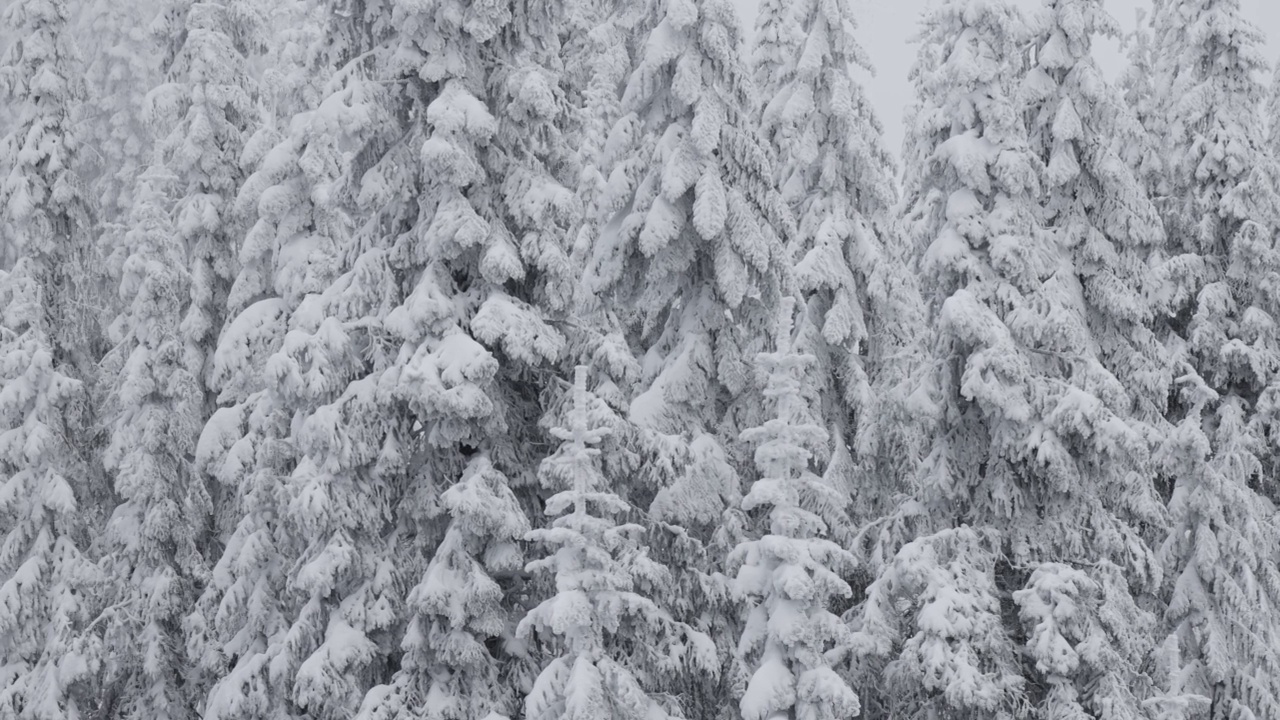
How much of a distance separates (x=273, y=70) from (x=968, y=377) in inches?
730

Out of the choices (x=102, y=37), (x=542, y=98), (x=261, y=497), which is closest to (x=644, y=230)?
(x=542, y=98)

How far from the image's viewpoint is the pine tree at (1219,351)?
2197 centimetres

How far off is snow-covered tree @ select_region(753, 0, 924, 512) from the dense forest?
0.09 meters

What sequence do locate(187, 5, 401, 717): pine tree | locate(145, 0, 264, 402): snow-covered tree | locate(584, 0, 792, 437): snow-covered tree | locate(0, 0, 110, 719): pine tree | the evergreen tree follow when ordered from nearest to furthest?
locate(187, 5, 401, 717): pine tree → the evergreen tree → locate(584, 0, 792, 437): snow-covered tree → locate(0, 0, 110, 719): pine tree → locate(145, 0, 264, 402): snow-covered tree

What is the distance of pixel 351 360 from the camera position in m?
13.7

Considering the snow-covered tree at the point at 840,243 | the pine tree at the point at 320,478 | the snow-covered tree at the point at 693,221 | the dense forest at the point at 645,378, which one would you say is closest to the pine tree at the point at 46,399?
the dense forest at the point at 645,378

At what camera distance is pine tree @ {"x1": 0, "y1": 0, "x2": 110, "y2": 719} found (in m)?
21.8

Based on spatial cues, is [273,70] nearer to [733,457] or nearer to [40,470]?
[40,470]

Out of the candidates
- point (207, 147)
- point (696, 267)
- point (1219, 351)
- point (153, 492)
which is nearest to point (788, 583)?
point (696, 267)

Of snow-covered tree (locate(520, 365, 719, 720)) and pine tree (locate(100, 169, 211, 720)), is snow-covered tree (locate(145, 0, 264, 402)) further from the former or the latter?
snow-covered tree (locate(520, 365, 719, 720))

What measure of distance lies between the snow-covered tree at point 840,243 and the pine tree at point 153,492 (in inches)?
418

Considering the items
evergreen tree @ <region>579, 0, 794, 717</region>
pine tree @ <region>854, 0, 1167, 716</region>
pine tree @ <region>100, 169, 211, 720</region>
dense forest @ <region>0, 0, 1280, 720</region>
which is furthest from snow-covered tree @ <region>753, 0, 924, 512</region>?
pine tree @ <region>100, 169, 211, 720</region>

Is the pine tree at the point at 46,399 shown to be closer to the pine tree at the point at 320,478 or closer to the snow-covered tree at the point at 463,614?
the pine tree at the point at 320,478

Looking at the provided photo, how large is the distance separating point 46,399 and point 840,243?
45.1 feet
